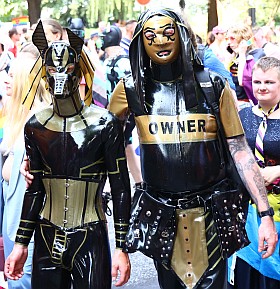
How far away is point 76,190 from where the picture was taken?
11.6 feet

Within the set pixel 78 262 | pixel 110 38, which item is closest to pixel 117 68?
pixel 110 38

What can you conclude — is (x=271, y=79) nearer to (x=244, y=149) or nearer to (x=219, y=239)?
(x=244, y=149)

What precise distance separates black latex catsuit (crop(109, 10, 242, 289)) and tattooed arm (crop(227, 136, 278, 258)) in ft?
0.26

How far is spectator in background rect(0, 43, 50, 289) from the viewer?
14.9ft

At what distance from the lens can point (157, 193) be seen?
3.68 metres

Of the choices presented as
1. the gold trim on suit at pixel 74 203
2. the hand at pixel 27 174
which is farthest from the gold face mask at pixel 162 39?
the hand at pixel 27 174

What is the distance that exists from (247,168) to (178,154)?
14.6 inches

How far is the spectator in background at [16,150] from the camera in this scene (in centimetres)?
453

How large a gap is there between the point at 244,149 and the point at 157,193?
1.64ft

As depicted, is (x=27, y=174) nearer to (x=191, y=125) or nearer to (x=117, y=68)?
(x=191, y=125)

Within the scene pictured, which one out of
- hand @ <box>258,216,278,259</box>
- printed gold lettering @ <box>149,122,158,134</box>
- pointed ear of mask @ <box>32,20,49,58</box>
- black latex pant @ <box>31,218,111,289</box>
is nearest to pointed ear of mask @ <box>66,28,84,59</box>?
pointed ear of mask @ <box>32,20,49,58</box>

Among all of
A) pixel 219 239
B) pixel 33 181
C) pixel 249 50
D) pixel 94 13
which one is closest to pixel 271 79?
pixel 219 239

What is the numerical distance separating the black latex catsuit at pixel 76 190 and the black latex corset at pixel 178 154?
0.60ft

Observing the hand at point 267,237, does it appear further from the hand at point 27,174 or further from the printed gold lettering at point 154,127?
the hand at point 27,174
